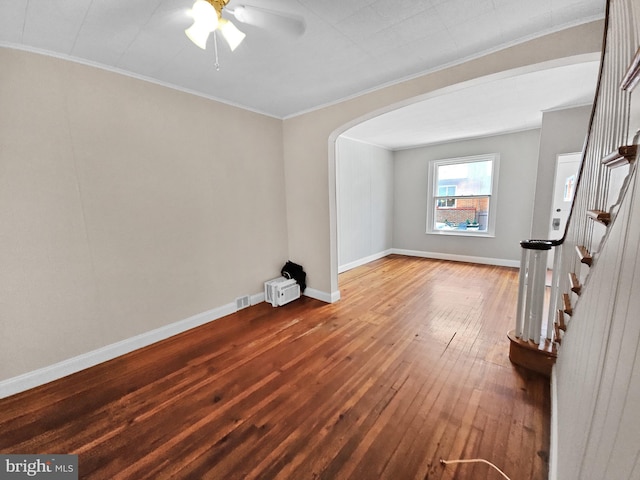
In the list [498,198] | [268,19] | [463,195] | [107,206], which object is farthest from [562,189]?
[107,206]

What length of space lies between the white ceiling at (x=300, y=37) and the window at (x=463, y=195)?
3.61 meters

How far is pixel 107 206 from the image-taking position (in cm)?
221

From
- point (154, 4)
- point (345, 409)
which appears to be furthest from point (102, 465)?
point (154, 4)

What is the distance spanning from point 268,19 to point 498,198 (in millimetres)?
5192

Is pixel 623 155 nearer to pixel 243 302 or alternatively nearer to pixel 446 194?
pixel 243 302

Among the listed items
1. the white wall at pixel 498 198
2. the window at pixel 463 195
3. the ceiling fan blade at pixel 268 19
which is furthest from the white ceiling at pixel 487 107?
the ceiling fan blade at pixel 268 19

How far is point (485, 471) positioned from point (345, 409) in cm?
78

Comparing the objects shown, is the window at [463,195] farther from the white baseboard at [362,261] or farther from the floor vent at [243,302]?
the floor vent at [243,302]

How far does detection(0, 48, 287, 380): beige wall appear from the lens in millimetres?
1858

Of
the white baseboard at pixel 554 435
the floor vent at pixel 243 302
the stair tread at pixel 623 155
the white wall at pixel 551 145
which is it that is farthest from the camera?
the white wall at pixel 551 145

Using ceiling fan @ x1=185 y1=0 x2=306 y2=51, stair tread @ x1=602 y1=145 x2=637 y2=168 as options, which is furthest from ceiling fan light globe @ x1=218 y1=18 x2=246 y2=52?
stair tread @ x1=602 y1=145 x2=637 y2=168

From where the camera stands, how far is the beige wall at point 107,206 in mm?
1858

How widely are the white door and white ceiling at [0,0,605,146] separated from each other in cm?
266

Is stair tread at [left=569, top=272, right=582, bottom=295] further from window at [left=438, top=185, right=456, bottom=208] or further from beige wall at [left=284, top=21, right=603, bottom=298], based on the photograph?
window at [left=438, top=185, right=456, bottom=208]
